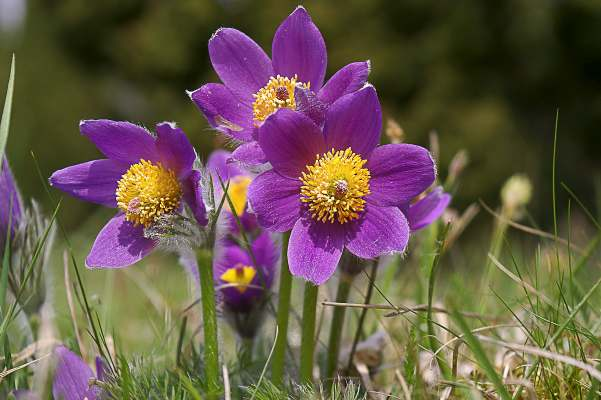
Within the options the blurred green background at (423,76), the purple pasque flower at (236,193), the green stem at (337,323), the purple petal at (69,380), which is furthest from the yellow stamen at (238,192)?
the blurred green background at (423,76)

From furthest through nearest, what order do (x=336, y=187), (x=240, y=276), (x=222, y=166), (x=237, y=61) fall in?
(x=222, y=166)
(x=240, y=276)
(x=237, y=61)
(x=336, y=187)

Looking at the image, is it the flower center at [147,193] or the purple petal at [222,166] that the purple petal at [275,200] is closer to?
the flower center at [147,193]

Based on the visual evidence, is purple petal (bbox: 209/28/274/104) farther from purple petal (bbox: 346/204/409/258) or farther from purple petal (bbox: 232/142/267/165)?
purple petal (bbox: 346/204/409/258)

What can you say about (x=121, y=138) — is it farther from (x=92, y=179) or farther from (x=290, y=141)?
(x=290, y=141)

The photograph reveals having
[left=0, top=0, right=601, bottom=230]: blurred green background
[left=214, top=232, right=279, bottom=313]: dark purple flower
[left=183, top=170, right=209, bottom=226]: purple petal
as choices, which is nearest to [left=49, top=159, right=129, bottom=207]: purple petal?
[left=183, top=170, right=209, bottom=226]: purple petal

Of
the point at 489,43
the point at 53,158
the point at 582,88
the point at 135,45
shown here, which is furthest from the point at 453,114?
the point at 53,158

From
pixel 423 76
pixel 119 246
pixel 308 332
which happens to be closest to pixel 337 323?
pixel 308 332
